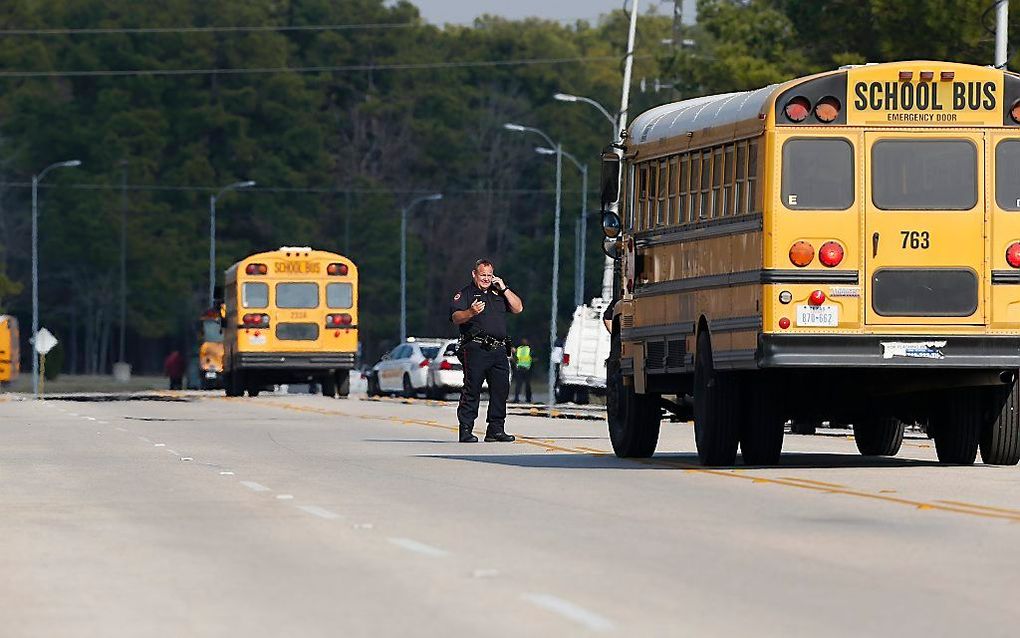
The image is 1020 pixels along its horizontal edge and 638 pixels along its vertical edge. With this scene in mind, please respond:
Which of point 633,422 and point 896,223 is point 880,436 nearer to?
point 633,422

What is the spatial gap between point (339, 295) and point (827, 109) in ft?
120

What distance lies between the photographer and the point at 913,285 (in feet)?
70.3

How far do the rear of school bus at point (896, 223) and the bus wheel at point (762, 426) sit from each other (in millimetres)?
686

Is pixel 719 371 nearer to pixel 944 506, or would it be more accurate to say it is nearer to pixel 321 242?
pixel 944 506

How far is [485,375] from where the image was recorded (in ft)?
93.9

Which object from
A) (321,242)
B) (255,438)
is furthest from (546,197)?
(255,438)

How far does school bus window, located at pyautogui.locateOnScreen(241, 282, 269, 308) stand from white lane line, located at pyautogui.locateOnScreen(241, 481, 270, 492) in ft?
121

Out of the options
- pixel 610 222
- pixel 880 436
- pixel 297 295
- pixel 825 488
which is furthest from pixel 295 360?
pixel 825 488

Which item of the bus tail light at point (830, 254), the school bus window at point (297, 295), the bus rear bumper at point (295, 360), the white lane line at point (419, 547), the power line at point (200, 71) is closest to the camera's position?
the white lane line at point (419, 547)

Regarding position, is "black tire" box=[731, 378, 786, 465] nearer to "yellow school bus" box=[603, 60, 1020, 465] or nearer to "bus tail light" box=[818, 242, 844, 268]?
"yellow school bus" box=[603, 60, 1020, 465]

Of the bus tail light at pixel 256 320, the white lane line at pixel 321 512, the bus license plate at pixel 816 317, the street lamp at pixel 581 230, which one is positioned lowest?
the white lane line at pixel 321 512

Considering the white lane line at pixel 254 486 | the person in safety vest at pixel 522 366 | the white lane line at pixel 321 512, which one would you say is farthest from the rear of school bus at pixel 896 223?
the person in safety vest at pixel 522 366

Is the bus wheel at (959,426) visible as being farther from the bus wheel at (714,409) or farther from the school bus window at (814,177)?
the school bus window at (814,177)

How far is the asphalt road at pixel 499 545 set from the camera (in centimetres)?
1104
